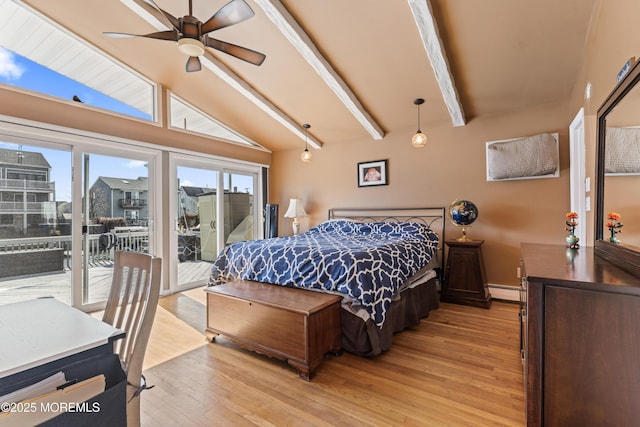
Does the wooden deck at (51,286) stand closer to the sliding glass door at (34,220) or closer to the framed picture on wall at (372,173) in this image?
the sliding glass door at (34,220)

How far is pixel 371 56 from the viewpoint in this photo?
10.6ft

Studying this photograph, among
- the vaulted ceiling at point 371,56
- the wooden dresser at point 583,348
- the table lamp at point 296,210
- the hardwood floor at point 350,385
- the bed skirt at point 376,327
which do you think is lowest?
the hardwood floor at point 350,385

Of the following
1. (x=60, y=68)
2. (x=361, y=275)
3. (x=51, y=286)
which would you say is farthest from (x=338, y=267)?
(x=60, y=68)

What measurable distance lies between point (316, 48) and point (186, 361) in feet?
10.2

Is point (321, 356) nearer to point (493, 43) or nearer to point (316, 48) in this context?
point (316, 48)

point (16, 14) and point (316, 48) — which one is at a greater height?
point (16, 14)

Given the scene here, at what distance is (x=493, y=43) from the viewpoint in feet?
9.27

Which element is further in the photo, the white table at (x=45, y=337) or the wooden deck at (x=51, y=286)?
the wooden deck at (x=51, y=286)

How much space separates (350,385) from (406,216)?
115 inches

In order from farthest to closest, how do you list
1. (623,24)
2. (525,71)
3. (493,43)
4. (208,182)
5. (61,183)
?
(208,182)
(61,183)
(525,71)
(493,43)
(623,24)

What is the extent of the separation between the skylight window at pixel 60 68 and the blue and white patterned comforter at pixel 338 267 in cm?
248

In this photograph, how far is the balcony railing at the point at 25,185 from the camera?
3.07m

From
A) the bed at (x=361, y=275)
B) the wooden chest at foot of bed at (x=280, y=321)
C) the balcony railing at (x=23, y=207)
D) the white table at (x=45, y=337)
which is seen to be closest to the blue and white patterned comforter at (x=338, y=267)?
the bed at (x=361, y=275)

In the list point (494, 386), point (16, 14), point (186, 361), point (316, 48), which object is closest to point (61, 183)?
point (16, 14)
